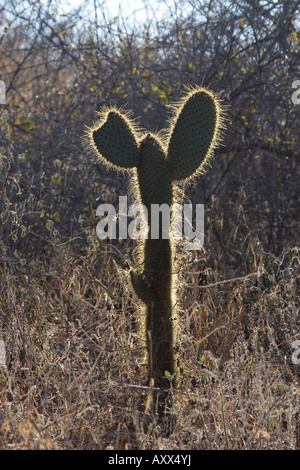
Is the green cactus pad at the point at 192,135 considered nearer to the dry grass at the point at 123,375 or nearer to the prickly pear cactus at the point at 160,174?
the prickly pear cactus at the point at 160,174

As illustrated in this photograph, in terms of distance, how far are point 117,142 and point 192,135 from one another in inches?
15.1

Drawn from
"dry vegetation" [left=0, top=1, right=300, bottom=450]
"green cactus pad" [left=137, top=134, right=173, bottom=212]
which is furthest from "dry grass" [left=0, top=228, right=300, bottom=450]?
"green cactus pad" [left=137, top=134, right=173, bottom=212]

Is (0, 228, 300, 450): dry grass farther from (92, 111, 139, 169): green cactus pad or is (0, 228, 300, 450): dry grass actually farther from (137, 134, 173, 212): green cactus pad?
(92, 111, 139, 169): green cactus pad

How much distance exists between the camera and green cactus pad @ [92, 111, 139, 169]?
3.49 metres

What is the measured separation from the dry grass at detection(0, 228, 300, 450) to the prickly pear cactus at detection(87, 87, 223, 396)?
0.13m

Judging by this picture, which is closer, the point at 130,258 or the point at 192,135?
the point at 192,135

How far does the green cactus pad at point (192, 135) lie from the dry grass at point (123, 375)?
67cm

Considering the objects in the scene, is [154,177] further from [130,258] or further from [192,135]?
[130,258]

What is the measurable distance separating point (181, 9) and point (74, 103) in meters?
1.28

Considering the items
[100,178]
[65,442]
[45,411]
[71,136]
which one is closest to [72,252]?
[100,178]

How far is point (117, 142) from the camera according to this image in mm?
3506

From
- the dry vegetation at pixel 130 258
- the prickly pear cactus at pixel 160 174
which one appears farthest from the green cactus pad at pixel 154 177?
the dry vegetation at pixel 130 258

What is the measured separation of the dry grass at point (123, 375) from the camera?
2941 mm

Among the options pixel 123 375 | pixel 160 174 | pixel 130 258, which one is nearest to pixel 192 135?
pixel 160 174
